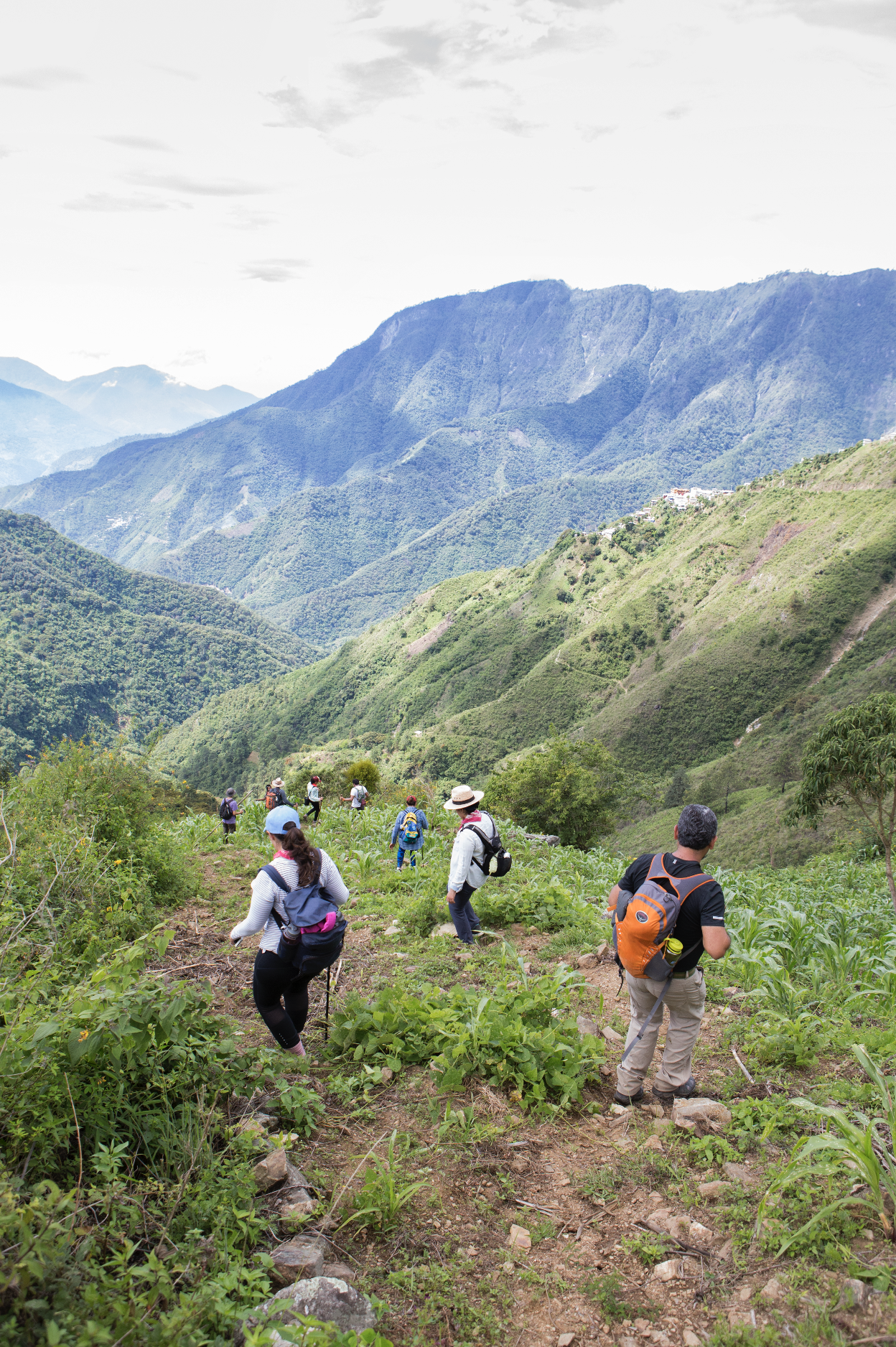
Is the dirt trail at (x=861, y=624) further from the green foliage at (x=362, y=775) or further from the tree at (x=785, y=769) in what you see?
the green foliage at (x=362, y=775)

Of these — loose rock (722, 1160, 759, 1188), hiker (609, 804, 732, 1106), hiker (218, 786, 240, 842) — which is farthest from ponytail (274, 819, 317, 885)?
hiker (218, 786, 240, 842)

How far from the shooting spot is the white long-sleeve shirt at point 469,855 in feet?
21.3

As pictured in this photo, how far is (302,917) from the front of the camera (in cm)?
434

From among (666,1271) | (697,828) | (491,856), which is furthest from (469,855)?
(666,1271)

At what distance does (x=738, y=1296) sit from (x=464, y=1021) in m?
2.10

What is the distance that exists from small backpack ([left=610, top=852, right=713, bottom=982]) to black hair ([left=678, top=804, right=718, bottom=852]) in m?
0.19

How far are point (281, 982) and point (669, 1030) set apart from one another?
7.56 feet

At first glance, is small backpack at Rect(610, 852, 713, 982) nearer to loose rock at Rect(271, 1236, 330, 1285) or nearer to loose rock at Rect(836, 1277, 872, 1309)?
loose rock at Rect(836, 1277, 872, 1309)

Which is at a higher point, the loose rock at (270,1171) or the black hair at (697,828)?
the black hair at (697,828)

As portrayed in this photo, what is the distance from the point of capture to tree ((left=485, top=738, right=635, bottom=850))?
87.9ft

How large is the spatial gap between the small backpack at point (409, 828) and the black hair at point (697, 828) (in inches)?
247

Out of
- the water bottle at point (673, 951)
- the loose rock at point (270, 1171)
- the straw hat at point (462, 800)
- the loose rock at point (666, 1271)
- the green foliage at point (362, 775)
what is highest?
the water bottle at point (673, 951)

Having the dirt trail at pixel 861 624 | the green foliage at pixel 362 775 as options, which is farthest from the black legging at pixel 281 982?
the dirt trail at pixel 861 624

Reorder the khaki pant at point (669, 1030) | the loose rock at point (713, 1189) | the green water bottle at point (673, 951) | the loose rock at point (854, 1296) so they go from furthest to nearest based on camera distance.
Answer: the khaki pant at point (669, 1030) < the green water bottle at point (673, 951) < the loose rock at point (713, 1189) < the loose rock at point (854, 1296)
